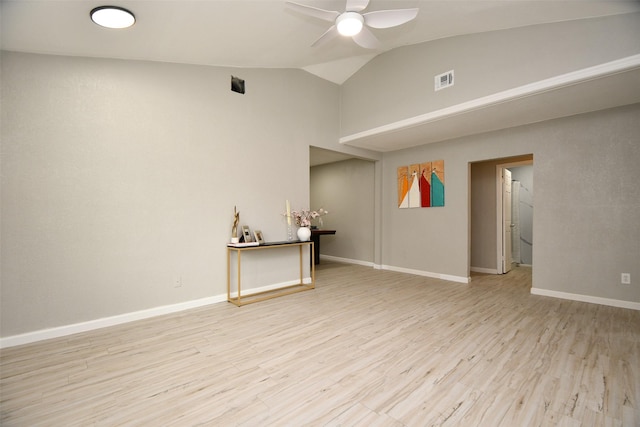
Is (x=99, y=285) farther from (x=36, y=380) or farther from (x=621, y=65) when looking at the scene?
(x=621, y=65)

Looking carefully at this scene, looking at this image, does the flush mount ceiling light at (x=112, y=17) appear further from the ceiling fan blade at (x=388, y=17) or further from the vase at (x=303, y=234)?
the vase at (x=303, y=234)

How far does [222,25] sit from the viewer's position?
275cm

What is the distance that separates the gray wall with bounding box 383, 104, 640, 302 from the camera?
11.5 ft

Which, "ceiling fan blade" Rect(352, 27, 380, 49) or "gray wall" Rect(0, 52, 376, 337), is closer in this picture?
"gray wall" Rect(0, 52, 376, 337)

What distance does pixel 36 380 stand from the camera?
6.72 feet

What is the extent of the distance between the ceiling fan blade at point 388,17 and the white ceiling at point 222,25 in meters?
0.41

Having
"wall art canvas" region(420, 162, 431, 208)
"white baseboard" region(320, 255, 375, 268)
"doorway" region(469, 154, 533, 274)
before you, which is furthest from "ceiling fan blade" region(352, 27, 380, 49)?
"white baseboard" region(320, 255, 375, 268)

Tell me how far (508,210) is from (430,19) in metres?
4.39

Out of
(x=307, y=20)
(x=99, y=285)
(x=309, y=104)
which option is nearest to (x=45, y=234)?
(x=99, y=285)

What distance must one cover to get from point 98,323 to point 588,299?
19.3 ft

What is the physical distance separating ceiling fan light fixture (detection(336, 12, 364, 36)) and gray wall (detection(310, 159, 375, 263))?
3.89 meters

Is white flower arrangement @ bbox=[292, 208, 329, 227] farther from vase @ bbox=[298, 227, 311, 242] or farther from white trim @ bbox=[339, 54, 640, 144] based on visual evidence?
white trim @ bbox=[339, 54, 640, 144]

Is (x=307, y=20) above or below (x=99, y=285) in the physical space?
above

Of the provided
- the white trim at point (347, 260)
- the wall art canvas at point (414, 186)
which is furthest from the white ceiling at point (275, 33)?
the white trim at point (347, 260)
